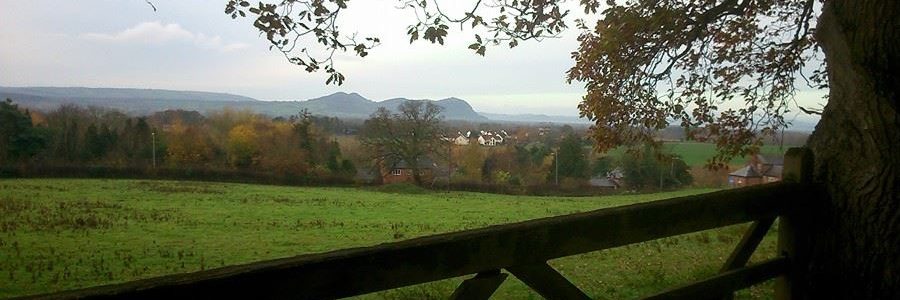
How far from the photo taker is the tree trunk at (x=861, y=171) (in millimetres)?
2371

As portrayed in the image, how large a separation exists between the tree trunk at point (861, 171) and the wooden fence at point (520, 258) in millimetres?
121

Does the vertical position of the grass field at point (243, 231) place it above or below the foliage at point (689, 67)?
below

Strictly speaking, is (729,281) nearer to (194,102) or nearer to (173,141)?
(173,141)

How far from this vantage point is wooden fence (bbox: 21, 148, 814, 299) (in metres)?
1.22

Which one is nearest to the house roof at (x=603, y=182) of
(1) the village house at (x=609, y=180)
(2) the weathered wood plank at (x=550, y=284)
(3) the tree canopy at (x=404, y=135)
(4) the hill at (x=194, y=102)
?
(1) the village house at (x=609, y=180)

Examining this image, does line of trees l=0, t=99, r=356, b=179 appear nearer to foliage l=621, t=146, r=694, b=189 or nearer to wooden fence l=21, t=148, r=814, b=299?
foliage l=621, t=146, r=694, b=189

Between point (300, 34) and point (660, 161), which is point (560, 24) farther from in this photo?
point (300, 34)

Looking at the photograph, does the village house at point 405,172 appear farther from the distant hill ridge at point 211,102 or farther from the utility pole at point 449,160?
the distant hill ridge at point 211,102

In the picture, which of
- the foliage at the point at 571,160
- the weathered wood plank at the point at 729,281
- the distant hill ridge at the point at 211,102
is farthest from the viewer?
the foliage at the point at 571,160

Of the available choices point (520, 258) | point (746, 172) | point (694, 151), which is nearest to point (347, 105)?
point (694, 151)

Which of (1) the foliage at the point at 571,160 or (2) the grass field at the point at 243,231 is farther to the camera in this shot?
(1) the foliage at the point at 571,160

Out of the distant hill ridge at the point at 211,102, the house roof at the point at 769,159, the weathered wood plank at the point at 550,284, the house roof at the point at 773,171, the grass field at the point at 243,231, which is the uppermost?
the distant hill ridge at the point at 211,102

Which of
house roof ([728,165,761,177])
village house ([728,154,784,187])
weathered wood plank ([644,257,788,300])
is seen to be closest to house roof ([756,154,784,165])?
village house ([728,154,784,187])

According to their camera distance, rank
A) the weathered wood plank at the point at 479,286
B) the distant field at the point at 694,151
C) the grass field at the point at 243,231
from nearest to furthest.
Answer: the weathered wood plank at the point at 479,286 → the grass field at the point at 243,231 → the distant field at the point at 694,151
